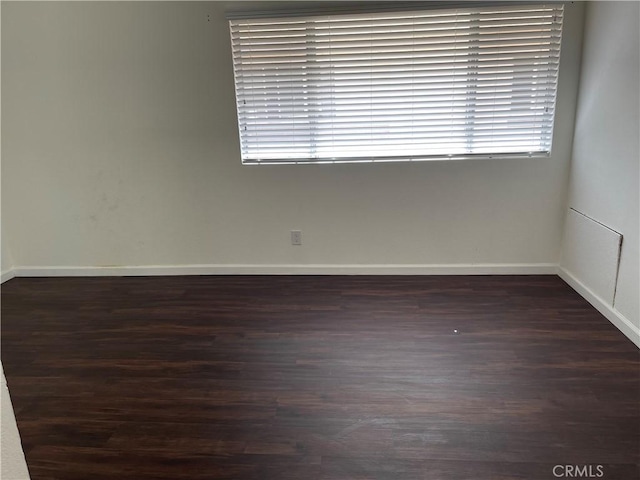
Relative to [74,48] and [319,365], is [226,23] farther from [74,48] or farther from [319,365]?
[319,365]

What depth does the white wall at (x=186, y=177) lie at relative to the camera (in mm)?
3293

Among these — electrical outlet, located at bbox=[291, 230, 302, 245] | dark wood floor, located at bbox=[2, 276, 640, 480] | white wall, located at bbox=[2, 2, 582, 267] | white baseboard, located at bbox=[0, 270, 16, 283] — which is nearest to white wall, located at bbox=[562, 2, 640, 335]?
white wall, located at bbox=[2, 2, 582, 267]

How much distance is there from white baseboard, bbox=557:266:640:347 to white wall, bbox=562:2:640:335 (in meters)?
0.02

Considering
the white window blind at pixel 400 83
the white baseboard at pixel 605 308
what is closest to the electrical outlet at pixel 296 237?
the white window blind at pixel 400 83

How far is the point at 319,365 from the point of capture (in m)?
2.39

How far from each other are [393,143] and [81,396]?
97.3 inches

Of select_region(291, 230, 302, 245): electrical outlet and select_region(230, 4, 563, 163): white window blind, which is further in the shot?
select_region(291, 230, 302, 245): electrical outlet

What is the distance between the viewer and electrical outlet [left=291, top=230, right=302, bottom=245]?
3.59m

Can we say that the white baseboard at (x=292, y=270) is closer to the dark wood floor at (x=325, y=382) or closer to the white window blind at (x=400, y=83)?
the dark wood floor at (x=325, y=382)

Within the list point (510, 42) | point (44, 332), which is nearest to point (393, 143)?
point (510, 42)

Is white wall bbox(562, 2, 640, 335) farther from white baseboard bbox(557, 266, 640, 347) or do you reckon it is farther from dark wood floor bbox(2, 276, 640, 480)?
dark wood floor bbox(2, 276, 640, 480)

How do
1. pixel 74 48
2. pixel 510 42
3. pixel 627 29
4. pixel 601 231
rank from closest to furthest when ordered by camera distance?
1. pixel 627 29
2. pixel 601 231
3. pixel 510 42
4. pixel 74 48

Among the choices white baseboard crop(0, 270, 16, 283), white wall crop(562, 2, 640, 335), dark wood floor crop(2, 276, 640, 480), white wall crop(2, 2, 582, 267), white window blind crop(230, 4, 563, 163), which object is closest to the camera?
dark wood floor crop(2, 276, 640, 480)

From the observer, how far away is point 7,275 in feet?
12.5
